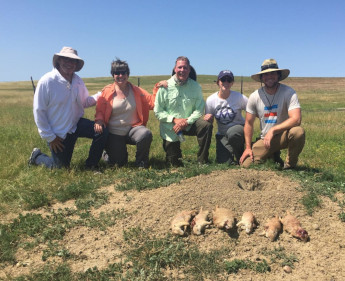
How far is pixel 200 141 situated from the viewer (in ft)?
18.7

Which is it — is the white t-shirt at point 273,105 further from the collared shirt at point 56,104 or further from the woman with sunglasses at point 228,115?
the collared shirt at point 56,104

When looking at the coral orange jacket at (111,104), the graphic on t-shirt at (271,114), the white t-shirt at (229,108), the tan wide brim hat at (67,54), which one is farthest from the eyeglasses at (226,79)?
the tan wide brim hat at (67,54)

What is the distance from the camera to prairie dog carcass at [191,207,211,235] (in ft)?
10.8

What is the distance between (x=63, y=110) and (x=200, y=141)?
8.32 ft

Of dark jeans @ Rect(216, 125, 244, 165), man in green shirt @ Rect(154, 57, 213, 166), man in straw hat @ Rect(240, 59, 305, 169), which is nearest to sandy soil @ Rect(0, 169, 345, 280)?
man in straw hat @ Rect(240, 59, 305, 169)

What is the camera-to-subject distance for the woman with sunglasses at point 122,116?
5598 millimetres

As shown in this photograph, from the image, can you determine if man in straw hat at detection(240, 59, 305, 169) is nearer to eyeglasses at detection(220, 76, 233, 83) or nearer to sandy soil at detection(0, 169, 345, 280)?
eyeglasses at detection(220, 76, 233, 83)

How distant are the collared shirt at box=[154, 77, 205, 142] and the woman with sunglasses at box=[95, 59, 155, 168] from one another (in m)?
0.27

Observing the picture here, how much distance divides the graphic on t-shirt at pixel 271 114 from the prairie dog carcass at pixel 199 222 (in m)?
2.38

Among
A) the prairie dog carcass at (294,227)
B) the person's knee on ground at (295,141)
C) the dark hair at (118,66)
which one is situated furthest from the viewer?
the dark hair at (118,66)

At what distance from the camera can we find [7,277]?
2.83 meters

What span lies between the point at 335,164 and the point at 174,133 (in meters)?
3.54

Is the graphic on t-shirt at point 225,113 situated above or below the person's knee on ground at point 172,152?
above

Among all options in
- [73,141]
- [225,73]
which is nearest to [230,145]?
[225,73]
